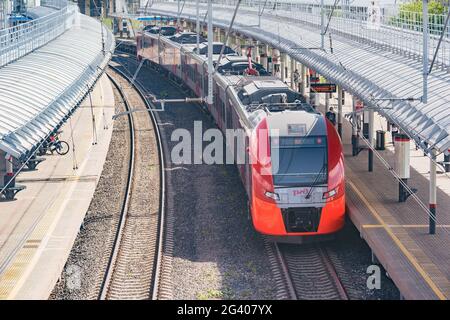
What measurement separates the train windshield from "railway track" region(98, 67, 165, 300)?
3.28 metres

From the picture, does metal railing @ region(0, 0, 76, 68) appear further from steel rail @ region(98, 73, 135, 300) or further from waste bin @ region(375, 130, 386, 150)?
waste bin @ region(375, 130, 386, 150)

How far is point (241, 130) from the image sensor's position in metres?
23.1

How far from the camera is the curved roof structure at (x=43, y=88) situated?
60.7 ft

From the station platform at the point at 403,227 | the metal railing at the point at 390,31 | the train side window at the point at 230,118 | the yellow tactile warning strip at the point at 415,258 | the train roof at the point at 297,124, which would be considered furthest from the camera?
the train side window at the point at 230,118

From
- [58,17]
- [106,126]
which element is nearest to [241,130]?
[106,126]

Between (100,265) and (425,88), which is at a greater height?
(425,88)

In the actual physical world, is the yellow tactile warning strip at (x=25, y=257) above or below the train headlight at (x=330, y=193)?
below

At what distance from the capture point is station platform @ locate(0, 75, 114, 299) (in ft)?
58.6

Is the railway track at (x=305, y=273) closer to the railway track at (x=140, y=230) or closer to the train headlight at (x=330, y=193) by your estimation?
the train headlight at (x=330, y=193)

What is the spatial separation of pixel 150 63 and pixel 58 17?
756 inches

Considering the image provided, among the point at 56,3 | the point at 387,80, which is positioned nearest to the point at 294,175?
the point at 387,80

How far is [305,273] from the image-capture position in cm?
1852

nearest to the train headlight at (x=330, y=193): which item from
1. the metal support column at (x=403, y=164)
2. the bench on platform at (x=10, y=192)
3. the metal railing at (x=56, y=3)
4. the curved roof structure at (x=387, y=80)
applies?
the curved roof structure at (x=387, y=80)
